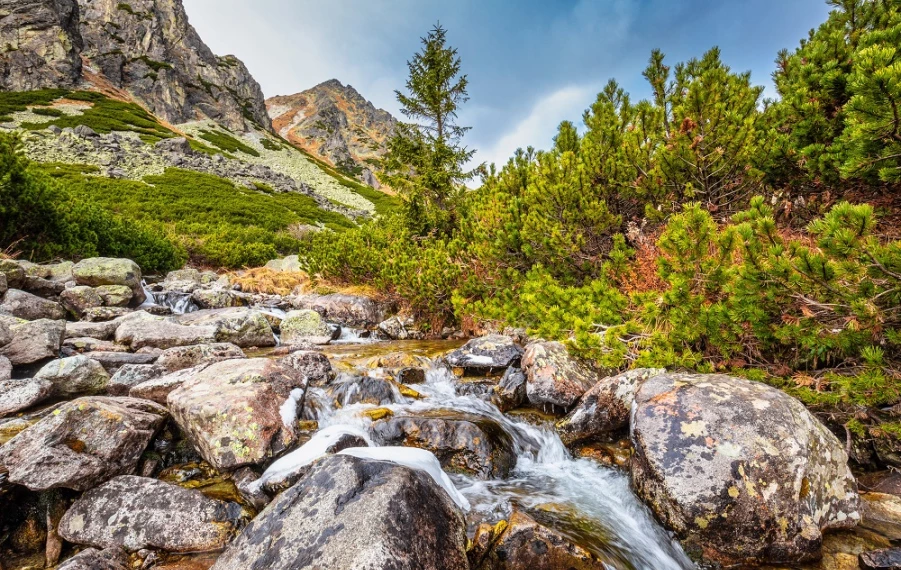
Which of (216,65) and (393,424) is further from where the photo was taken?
(216,65)

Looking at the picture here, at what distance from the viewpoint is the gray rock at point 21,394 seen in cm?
404

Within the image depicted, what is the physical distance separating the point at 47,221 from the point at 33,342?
30.9 feet

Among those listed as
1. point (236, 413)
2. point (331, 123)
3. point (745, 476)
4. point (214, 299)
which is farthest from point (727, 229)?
point (331, 123)

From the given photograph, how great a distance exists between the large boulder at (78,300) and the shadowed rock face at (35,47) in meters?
56.3

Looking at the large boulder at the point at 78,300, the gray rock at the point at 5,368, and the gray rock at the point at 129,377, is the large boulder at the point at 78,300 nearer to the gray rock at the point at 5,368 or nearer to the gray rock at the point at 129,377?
the gray rock at the point at 5,368

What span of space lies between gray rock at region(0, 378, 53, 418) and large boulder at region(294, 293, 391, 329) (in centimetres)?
698

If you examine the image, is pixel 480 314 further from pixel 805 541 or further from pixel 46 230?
pixel 46 230

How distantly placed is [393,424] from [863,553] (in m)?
3.86

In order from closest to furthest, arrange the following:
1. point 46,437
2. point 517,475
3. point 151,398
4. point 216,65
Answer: point 46,437 → point 517,475 → point 151,398 → point 216,65

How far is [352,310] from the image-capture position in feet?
37.8

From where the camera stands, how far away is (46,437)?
118 inches

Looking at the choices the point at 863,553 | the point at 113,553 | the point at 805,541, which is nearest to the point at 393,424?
the point at 113,553

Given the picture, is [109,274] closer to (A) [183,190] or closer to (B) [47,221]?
(B) [47,221]

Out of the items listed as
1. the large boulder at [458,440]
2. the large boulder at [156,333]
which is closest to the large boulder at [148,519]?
the large boulder at [458,440]
